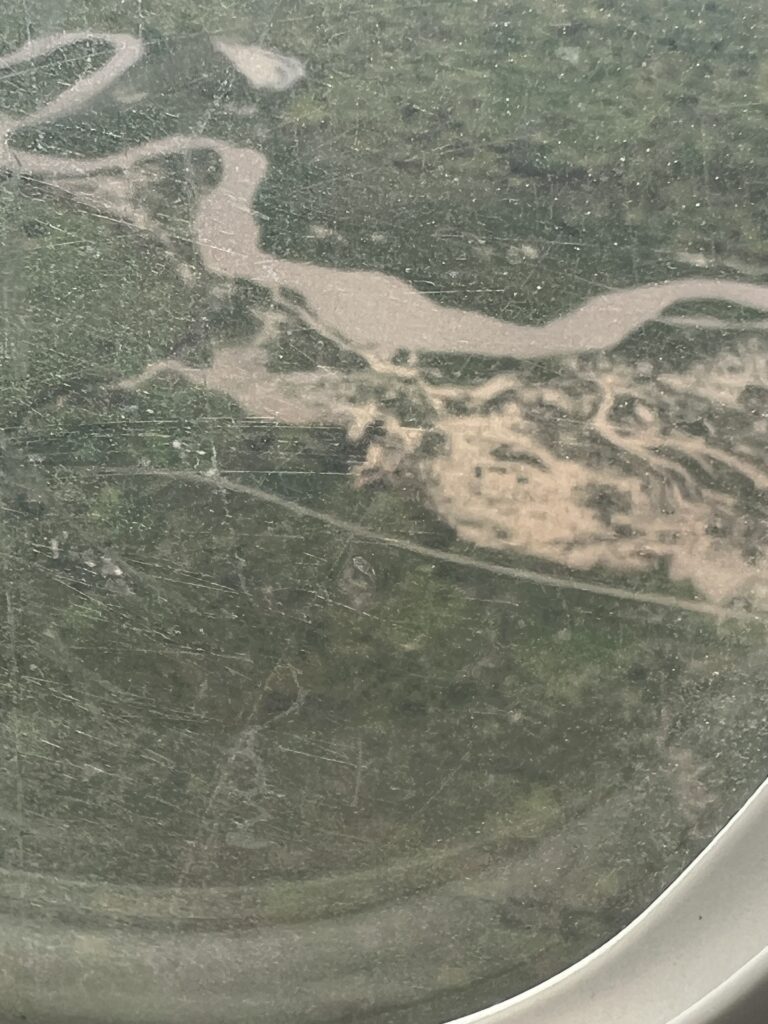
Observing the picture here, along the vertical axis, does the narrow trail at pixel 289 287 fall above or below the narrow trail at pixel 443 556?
above

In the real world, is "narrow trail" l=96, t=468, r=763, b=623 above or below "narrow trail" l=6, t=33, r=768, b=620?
below

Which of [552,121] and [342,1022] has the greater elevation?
[552,121]

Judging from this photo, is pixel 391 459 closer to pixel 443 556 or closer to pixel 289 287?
pixel 443 556

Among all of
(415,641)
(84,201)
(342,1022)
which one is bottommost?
(342,1022)

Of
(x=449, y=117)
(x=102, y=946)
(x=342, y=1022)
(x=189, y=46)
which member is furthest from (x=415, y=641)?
(x=189, y=46)

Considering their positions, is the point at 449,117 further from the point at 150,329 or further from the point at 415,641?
the point at 415,641

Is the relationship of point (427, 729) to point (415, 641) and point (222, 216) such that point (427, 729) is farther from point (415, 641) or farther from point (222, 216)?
point (222, 216)
